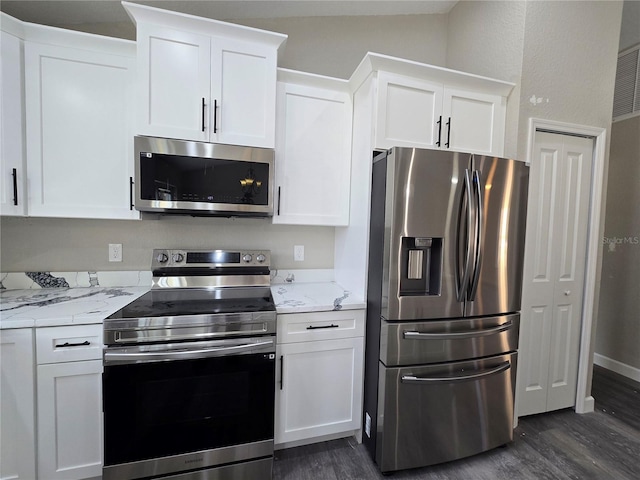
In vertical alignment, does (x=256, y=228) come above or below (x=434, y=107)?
below

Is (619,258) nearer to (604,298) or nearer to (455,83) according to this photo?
(604,298)

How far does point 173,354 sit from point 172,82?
1.53 meters

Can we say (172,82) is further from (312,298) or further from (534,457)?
(534,457)

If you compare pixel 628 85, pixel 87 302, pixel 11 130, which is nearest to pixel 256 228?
pixel 87 302

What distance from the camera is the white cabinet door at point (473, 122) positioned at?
1.92 meters

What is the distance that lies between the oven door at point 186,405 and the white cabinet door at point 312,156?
93cm

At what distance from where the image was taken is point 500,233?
1669 millimetres

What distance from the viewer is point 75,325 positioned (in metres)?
1.39

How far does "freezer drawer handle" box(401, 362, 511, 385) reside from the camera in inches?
62.1

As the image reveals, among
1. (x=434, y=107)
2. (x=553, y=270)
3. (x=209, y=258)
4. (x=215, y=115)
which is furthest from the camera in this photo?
(x=553, y=270)

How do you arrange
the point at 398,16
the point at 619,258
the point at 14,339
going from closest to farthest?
the point at 14,339 → the point at 398,16 → the point at 619,258

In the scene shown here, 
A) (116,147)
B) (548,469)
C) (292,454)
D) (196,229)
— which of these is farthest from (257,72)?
(548,469)

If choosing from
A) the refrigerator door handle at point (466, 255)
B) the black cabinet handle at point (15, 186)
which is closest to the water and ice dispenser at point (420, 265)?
the refrigerator door handle at point (466, 255)

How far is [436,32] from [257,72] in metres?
1.92
